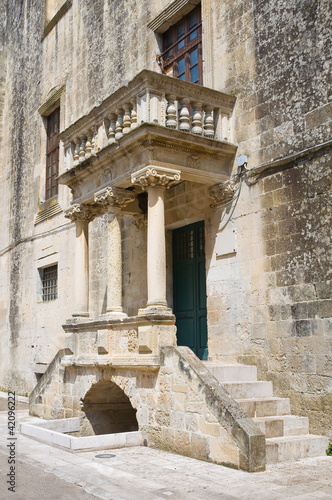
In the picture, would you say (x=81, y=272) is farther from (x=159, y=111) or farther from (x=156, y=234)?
(x=159, y=111)

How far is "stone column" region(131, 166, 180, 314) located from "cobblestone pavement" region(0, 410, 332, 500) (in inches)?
80.4

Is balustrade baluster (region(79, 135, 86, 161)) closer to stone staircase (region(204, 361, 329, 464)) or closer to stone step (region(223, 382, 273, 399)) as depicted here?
stone staircase (region(204, 361, 329, 464))

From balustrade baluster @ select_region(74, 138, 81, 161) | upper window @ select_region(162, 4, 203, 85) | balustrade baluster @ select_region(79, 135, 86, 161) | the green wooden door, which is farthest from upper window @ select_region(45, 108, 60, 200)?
the green wooden door

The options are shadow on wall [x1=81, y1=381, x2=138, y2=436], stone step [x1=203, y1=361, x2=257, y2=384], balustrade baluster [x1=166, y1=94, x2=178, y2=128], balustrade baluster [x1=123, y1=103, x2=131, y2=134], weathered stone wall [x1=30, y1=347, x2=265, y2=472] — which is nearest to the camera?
weathered stone wall [x1=30, y1=347, x2=265, y2=472]

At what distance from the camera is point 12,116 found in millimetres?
18141

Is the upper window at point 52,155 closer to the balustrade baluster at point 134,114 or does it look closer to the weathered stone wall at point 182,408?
the balustrade baluster at point 134,114

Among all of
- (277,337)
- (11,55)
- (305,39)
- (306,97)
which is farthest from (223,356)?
(11,55)

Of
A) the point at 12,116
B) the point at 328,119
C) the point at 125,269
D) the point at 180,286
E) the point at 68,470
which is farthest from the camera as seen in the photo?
the point at 12,116

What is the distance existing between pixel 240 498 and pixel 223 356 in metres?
3.95

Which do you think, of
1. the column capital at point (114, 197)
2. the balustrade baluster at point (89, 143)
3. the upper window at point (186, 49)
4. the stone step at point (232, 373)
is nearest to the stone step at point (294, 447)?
the stone step at point (232, 373)

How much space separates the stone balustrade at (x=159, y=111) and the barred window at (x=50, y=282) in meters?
5.63

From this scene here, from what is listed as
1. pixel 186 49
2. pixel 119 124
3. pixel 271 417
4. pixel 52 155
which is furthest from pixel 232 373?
pixel 52 155

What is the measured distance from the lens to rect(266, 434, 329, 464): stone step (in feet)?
20.7

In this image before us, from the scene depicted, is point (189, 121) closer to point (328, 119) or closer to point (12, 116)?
point (328, 119)
